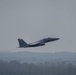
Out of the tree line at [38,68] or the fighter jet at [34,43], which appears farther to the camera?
the tree line at [38,68]

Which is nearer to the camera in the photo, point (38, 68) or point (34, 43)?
point (34, 43)

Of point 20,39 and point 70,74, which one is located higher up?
point 20,39

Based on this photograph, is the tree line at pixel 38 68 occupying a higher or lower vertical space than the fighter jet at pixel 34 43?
lower

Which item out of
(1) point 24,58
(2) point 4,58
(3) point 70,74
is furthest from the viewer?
(3) point 70,74

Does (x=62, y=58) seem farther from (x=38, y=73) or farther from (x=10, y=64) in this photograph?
(x=10, y=64)

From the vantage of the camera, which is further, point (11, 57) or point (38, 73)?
point (38, 73)

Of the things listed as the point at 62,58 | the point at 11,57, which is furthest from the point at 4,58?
the point at 62,58

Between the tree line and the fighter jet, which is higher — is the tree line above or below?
below

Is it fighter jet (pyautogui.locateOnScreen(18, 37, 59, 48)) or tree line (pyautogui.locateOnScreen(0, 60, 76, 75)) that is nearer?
fighter jet (pyautogui.locateOnScreen(18, 37, 59, 48))

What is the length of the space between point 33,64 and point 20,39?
17837 millimetres

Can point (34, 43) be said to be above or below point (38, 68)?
above

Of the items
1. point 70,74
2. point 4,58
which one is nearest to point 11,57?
point 4,58

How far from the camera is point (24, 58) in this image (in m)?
34.8

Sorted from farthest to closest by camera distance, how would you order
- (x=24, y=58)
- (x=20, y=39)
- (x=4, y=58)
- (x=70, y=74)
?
(x=70, y=74)
(x=24, y=58)
(x=4, y=58)
(x=20, y=39)
